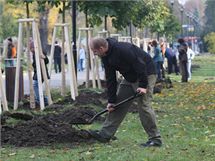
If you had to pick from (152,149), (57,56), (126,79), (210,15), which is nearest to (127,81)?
(126,79)

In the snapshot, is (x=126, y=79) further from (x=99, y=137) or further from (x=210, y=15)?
(x=210, y=15)

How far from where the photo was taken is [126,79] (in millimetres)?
9953

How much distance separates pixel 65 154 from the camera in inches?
363

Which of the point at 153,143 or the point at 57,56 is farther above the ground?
the point at 153,143

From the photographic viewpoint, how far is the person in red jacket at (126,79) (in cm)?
959

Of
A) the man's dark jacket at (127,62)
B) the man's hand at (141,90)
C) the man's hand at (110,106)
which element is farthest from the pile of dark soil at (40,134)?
the man's hand at (141,90)

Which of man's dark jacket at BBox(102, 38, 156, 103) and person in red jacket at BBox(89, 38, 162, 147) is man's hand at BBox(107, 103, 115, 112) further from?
man's dark jacket at BBox(102, 38, 156, 103)

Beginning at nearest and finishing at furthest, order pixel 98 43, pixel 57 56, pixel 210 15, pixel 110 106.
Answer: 1. pixel 98 43
2. pixel 110 106
3. pixel 57 56
4. pixel 210 15

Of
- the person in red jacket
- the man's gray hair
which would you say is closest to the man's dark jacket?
the person in red jacket

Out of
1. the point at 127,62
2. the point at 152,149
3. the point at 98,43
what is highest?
the point at 98,43

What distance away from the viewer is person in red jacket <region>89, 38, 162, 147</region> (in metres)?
9.59

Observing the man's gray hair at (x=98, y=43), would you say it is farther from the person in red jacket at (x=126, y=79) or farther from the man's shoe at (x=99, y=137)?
→ the man's shoe at (x=99, y=137)

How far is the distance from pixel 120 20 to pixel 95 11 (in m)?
2.85

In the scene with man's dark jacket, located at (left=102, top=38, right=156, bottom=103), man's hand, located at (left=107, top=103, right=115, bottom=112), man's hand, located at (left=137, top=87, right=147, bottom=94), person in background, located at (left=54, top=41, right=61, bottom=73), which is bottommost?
person in background, located at (left=54, top=41, right=61, bottom=73)
